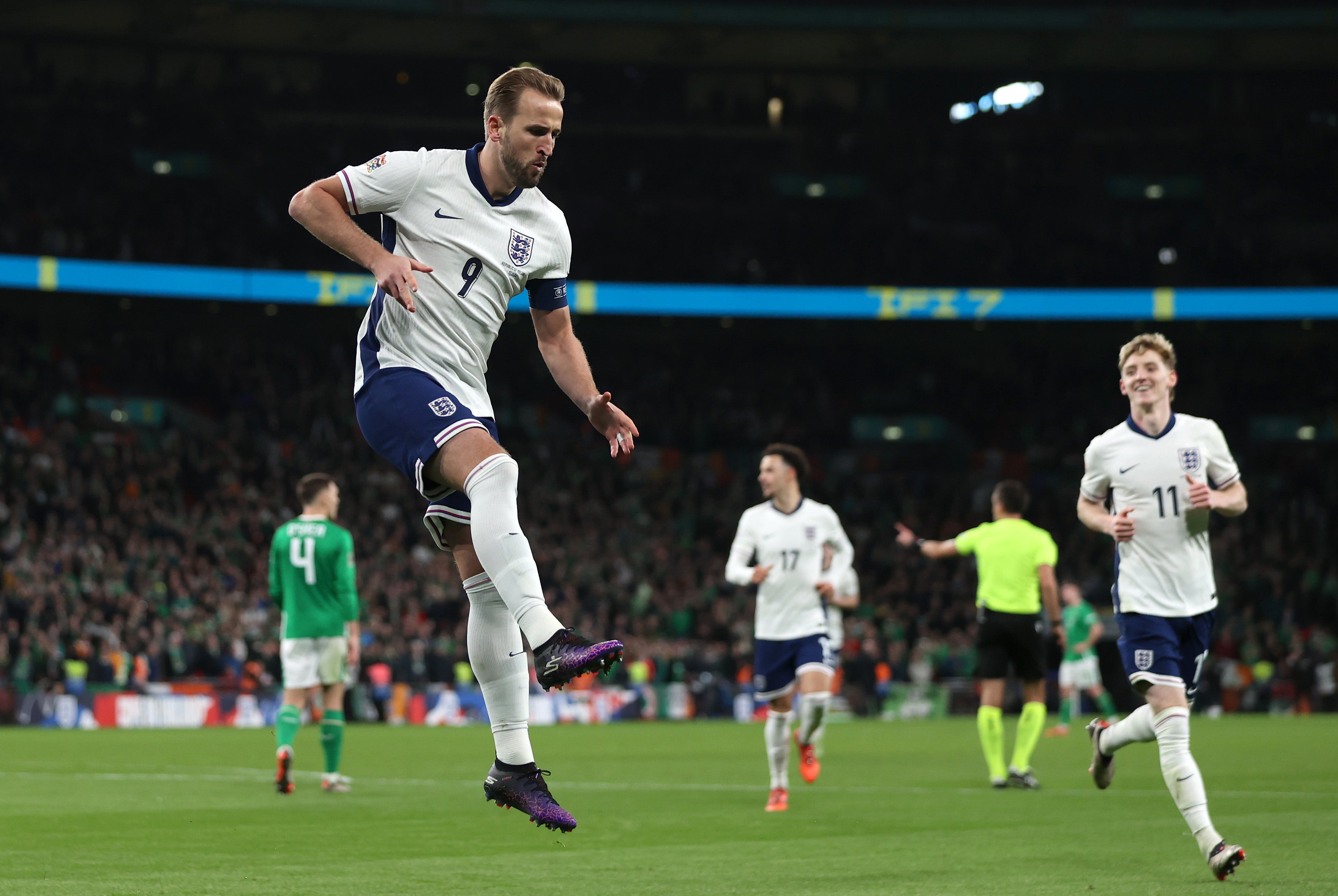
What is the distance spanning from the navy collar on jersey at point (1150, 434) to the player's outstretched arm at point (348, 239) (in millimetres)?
4440

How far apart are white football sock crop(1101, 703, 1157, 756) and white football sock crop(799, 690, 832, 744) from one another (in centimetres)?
307

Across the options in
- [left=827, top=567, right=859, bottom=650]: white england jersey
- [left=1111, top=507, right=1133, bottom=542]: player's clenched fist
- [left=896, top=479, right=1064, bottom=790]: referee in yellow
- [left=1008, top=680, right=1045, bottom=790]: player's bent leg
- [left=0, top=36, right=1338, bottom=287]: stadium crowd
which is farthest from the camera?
[left=0, top=36, right=1338, bottom=287]: stadium crowd

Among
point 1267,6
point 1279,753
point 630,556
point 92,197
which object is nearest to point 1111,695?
point 630,556

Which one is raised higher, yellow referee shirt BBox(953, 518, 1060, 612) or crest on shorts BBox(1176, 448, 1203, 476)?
crest on shorts BBox(1176, 448, 1203, 476)

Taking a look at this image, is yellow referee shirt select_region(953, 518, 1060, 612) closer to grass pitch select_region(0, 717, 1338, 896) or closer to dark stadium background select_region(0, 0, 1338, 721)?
grass pitch select_region(0, 717, 1338, 896)

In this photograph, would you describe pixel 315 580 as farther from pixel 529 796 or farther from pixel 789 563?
pixel 529 796

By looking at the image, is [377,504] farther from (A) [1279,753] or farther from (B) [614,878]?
(B) [614,878]

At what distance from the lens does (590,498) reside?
3378cm

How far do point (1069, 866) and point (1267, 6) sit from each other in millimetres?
31719

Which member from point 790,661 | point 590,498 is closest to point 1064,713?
point 790,661

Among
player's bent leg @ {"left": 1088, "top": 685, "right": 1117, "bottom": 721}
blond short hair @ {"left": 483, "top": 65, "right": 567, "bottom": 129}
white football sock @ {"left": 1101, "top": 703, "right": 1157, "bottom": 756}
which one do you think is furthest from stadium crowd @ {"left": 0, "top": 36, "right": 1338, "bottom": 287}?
blond short hair @ {"left": 483, "top": 65, "right": 567, "bottom": 129}

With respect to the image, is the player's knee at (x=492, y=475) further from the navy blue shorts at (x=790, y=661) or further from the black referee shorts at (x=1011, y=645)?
the black referee shorts at (x=1011, y=645)

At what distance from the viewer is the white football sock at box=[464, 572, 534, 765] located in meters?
5.45

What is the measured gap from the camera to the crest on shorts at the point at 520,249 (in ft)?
18.0
